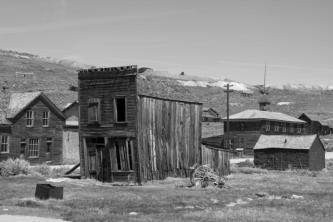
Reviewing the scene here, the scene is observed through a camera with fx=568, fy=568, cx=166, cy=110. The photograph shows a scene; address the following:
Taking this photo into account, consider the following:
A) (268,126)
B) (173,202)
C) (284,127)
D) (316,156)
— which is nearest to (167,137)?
(173,202)

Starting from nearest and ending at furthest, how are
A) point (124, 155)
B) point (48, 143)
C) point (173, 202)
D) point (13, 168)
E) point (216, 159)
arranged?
point (173, 202), point (124, 155), point (13, 168), point (216, 159), point (48, 143)

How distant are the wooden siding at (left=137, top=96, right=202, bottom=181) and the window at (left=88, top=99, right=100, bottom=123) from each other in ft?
9.60

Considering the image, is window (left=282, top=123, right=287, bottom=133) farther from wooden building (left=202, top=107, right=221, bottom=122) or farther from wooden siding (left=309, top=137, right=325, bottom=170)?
wooden siding (left=309, top=137, right=325, bottom=170)

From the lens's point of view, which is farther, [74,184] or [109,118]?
[109,118]

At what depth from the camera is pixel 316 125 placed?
98.1 meters

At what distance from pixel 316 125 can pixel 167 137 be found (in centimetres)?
6859

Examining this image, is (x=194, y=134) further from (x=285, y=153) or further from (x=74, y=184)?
(x=285, y=153)

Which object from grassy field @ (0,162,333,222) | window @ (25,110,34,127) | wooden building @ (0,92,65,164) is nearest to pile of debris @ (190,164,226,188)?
grassy field @ (0,162,333,222)

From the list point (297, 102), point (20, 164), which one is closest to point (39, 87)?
point (297, 102)

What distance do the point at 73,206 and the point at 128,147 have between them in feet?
39.9

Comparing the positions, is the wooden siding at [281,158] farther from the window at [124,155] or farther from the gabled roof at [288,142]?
the window at [124,155]

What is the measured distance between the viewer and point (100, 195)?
25.3 m

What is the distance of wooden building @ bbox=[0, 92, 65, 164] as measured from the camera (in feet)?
153

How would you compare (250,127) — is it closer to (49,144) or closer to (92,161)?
(49,144)
